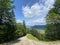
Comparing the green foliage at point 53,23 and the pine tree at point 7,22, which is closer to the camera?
the pine tree at point 7,22

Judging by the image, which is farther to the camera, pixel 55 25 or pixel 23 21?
pixel 23 21

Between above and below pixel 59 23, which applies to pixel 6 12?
above

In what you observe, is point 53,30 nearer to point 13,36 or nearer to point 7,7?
point 13,36

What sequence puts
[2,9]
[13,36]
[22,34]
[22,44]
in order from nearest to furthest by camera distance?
[22,44] < [2,9] < [13,36] < [22,34]

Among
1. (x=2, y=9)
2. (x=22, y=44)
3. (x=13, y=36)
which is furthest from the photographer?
(x=13, y=36)

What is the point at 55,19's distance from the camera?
1928 cm

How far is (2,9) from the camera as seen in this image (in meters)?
17.1

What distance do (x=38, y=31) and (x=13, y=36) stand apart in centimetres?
411

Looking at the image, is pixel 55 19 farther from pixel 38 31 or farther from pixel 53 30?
pixel 38 31

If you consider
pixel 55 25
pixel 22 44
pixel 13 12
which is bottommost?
pixel 22 44

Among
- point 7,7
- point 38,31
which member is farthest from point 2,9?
point 38,31

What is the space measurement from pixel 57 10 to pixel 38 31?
3827mm

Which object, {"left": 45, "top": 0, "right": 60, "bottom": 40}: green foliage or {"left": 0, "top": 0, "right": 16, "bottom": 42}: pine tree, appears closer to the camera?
{"left": 0, "top": 0, "right": 16, "bottom": 42}: pine tree

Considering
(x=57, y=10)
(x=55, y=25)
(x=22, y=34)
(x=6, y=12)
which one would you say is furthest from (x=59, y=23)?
(x=6, y=12)
